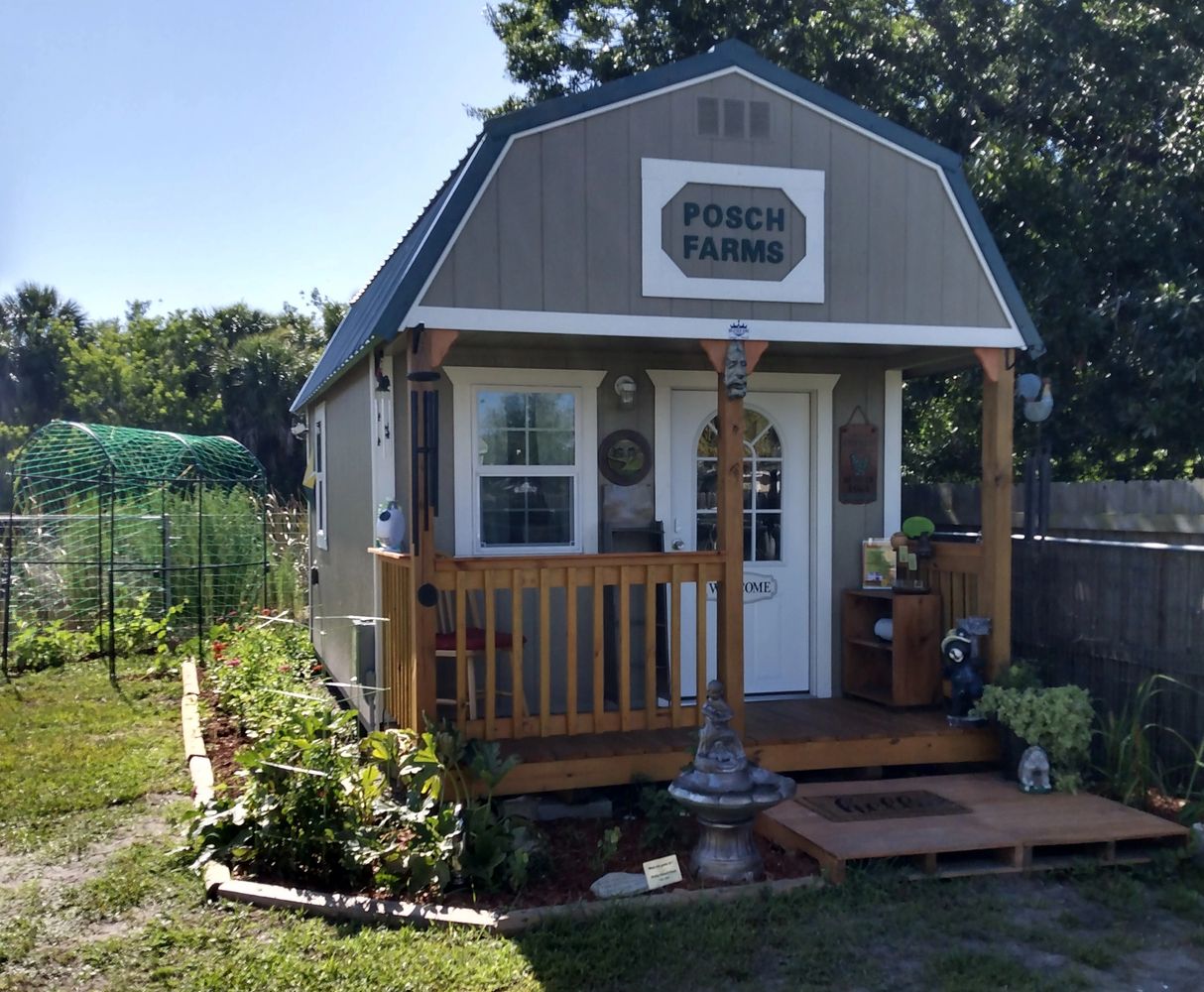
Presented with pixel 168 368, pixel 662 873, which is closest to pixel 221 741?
pixel 662 873

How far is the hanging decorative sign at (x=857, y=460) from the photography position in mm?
7160

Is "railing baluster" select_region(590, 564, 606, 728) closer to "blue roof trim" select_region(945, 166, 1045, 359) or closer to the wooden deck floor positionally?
the wooden deck floor

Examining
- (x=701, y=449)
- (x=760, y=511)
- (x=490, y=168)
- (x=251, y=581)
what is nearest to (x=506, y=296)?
(x=490, y=168)

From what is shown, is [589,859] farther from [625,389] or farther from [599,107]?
[599,107]

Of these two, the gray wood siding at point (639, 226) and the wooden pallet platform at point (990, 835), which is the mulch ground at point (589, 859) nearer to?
the wooden pallet platform at point (990, 835)

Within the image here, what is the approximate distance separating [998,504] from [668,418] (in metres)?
1.97

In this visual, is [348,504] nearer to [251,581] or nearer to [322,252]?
[251,581]

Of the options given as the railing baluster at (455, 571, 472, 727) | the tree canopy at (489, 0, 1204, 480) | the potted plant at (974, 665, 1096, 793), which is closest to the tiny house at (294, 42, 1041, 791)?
the railing baluster at (455, 571, 472, 727)

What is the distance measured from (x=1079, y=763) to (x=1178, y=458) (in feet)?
15.2

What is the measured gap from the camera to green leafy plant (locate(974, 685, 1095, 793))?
5.69 m

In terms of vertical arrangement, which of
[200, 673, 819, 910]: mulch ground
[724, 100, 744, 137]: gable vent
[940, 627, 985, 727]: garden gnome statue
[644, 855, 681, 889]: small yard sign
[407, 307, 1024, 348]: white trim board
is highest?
[724, 100, 744, 137]: gable vent

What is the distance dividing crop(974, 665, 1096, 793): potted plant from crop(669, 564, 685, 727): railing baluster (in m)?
1.68

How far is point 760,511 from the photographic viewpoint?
7.20m

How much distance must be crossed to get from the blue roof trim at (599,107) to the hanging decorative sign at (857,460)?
3.95 ft
